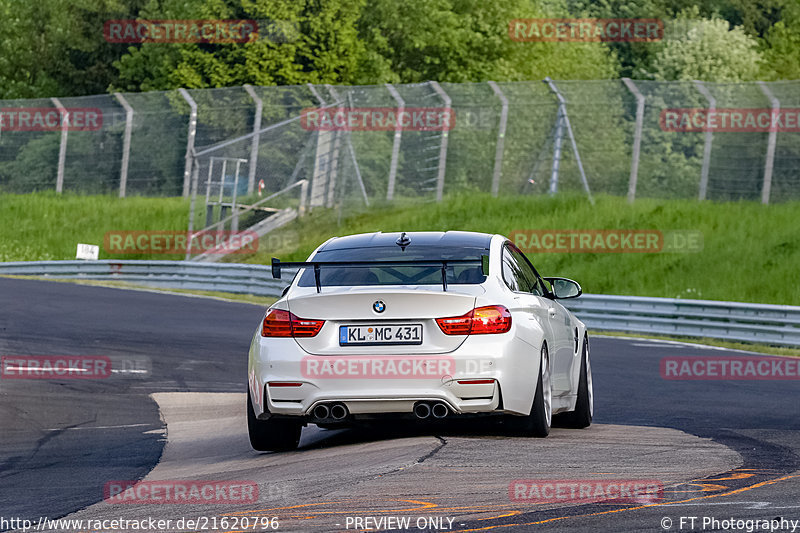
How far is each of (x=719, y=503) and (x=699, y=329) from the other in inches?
601

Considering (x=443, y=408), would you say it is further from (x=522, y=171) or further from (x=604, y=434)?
(x=522, y=171)

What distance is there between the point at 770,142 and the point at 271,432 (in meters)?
21.0

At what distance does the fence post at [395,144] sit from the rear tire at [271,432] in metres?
23.7

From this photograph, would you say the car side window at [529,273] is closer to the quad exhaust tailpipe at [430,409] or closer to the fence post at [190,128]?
the quad exhaust tailpipe at [430,409]

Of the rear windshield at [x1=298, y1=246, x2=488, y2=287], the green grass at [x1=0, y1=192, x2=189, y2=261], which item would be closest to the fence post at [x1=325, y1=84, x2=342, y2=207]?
the green grass at [x1=0, y1=192, x2=189, y2=261]

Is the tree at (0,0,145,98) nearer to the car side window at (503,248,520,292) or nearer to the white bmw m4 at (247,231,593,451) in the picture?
the car side window at (503,248,520,292)

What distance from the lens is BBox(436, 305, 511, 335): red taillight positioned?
27.1 ft

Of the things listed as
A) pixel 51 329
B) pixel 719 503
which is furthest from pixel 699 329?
pixel 719 503

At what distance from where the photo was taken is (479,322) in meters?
8.30

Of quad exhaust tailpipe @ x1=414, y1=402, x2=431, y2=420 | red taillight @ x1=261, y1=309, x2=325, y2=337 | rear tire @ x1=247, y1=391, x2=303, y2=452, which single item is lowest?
rear tire @ x1=247, y1=391, x2=303, y2=452

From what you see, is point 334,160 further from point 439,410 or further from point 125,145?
point 439,410

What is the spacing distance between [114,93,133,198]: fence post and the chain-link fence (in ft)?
0.12

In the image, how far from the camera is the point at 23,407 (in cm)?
1216

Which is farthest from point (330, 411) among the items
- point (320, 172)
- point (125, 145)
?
point (125, 145)
